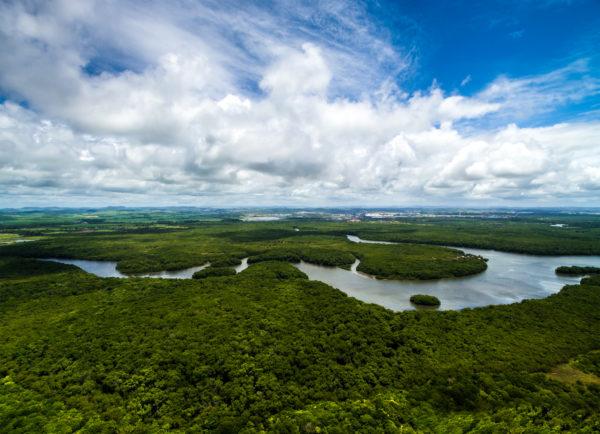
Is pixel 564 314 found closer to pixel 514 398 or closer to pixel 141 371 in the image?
pixel 514 398

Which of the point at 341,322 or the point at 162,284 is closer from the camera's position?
the point at 341,322

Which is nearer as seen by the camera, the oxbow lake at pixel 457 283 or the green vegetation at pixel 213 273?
the oxbow lake at pixel 457 283

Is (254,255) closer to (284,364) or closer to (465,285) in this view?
(465,285)

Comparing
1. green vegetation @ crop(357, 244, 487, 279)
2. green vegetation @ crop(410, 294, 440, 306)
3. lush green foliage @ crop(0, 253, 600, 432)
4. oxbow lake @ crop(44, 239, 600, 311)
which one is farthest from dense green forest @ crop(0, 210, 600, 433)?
green vegetation @ crop(357, 244, 487, 279)

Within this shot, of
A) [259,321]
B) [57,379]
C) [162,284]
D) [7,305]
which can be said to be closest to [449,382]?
[259,321]

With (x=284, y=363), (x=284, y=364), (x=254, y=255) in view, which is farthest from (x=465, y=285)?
(x=254, y=255)

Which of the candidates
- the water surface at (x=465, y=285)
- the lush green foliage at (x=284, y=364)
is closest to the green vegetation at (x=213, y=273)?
the water surface at (x=465, y=285)

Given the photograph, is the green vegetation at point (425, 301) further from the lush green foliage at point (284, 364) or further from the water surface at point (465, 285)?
the lush green foliage at point (284, 364)
